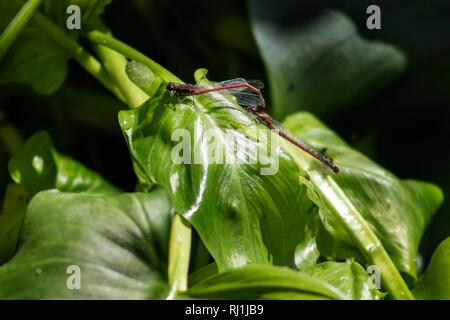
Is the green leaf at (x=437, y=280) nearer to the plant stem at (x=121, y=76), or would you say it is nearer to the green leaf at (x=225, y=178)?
the green leaf at (x=225, y=178)

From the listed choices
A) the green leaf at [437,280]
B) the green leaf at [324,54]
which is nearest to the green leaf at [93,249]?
the green leaf at [437,280]

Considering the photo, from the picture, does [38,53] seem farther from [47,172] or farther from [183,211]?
[183,211]

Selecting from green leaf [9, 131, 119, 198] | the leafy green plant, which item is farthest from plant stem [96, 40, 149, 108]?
green leaf [9, 131, 119, 198]

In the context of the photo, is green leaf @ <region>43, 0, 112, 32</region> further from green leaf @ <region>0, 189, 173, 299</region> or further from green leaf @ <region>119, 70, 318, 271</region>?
green leaf @ <region>0, 189, 173, 299</region>

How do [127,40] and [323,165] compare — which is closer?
[323,165]

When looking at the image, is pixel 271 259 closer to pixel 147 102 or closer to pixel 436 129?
pixel 147 102

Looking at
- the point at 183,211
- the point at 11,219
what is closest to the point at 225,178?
the point at 183,211
